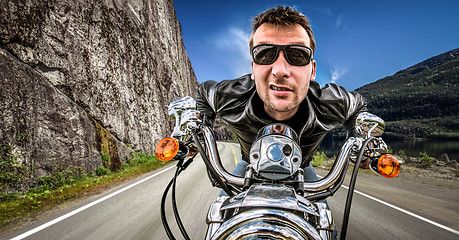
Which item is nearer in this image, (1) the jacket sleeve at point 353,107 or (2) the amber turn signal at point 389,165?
(2) the amber turn signal at point 389,165

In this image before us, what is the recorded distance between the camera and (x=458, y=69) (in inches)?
4496

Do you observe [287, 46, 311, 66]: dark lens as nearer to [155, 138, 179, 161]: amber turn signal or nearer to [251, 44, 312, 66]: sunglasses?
[251, 44, 312, 66]: sunglasses

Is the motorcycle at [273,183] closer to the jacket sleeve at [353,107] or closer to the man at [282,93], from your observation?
the man at [282,93]

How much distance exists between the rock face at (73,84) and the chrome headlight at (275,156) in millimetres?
7588

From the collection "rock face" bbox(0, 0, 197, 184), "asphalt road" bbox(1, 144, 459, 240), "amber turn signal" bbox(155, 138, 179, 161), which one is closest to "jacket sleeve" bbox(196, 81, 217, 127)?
"amber turn signal" bbox(155, 138, 179, 161)

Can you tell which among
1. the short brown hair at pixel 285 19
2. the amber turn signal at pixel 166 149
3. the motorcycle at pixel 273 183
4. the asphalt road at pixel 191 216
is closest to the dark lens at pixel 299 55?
the short brown hair at pixel 285 19

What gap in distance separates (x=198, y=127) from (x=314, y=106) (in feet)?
3.49

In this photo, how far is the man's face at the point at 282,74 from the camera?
107 centimetres

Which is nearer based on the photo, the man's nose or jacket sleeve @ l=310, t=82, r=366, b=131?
the man's nose

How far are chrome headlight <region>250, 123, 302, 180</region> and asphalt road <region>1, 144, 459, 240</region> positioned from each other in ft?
8.20

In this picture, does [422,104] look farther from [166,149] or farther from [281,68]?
[166,149]

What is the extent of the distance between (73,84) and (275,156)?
9.57 m

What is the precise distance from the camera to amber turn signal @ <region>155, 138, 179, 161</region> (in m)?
0.90

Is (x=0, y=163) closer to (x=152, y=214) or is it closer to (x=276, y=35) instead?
(x=152, y=214)
